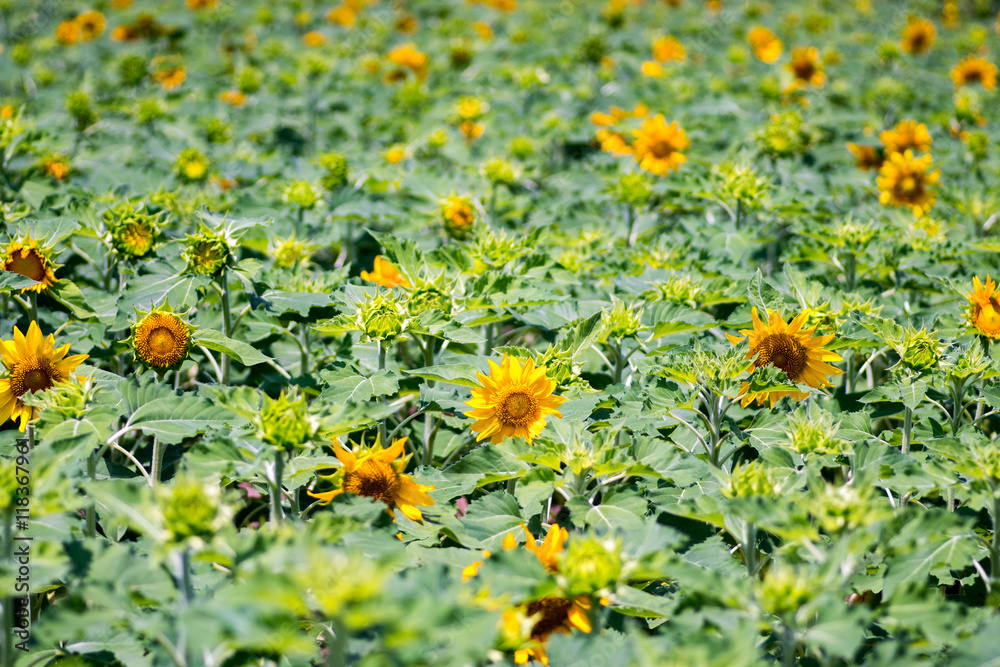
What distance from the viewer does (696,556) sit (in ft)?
6.70

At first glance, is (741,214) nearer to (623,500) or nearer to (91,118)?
(623,500)

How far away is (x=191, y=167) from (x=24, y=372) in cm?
188

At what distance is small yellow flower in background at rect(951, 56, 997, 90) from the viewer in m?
6.27

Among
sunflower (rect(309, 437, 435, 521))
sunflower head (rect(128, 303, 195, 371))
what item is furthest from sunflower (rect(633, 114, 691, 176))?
sunflower head (rect(128, 303, 195, 371))

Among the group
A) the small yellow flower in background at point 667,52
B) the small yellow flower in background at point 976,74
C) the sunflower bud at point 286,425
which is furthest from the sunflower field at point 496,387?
the small yellow flower in background at point 667,52

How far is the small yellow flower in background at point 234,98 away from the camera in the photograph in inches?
234

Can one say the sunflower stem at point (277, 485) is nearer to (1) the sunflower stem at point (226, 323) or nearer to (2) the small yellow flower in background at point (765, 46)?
(1) the sunflower stem at point (226, 323)

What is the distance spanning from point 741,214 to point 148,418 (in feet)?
8.96

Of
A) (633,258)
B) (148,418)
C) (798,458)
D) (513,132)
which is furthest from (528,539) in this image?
(513,132)

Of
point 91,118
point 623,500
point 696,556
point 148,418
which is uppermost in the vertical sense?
point 91,118

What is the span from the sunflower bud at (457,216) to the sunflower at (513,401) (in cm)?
132

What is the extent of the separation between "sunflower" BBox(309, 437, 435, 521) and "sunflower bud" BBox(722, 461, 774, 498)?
2.97 ft

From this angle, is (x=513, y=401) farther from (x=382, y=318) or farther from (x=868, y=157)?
(x=868, y=157)

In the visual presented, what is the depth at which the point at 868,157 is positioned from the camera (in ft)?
A: 16.0
